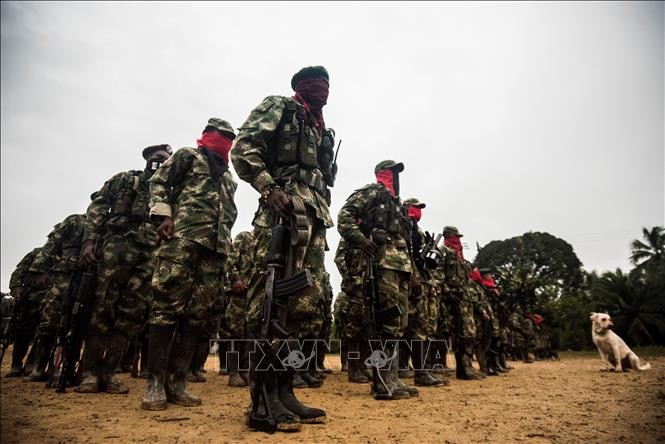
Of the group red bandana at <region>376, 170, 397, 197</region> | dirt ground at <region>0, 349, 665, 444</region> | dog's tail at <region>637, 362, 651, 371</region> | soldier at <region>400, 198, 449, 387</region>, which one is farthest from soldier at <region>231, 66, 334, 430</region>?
dog's tail at <region>637, 362, 651, 371</region>

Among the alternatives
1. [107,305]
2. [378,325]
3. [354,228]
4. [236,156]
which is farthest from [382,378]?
[107,305]

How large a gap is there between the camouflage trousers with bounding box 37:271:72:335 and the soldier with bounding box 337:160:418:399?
4283mm

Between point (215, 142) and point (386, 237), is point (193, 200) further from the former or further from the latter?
point (386, 237)

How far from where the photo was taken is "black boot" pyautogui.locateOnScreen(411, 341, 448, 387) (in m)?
6.00

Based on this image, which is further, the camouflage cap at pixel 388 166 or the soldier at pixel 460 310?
the soldier at pixel 460 310

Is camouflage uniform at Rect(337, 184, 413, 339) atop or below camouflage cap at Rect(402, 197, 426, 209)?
below

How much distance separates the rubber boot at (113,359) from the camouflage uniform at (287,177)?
2.53m

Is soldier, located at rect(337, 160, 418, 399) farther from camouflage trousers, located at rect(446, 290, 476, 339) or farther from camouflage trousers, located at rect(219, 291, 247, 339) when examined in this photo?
camouflage trousers, located at rect(219, 291, 247, 339)

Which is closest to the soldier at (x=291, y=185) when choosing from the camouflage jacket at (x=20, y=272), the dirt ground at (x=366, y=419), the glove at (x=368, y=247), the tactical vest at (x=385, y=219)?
the dirt ground at (x=366, y=419)

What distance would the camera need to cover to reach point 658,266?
5074 mm

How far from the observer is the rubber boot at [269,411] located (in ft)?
8.23

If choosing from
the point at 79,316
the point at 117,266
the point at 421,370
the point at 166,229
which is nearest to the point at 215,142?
the point at 166,229

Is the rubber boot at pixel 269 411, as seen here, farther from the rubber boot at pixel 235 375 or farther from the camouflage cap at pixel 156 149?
the camouflage cap at pixel 156 149

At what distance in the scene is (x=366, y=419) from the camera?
3104 millimetres
